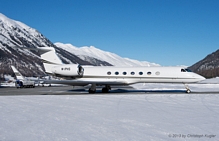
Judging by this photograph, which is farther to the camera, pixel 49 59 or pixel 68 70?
pixel 49 59

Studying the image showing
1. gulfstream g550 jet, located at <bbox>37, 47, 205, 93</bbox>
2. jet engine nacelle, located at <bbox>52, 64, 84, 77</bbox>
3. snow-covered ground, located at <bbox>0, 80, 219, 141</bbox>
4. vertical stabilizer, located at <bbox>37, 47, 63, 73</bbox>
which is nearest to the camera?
snow-covered ground, located at <bbox>0, 80, 219, 141</bbox>

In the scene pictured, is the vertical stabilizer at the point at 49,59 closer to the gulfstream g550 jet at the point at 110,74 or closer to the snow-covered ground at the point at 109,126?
the gulfstream g550 jet at the point at 110,74

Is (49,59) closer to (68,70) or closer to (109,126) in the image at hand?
(68,70)

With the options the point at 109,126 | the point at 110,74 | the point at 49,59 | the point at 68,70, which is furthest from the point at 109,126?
the point at 49,59

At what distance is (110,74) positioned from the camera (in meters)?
22.0

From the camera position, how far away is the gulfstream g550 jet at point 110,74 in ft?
68.0

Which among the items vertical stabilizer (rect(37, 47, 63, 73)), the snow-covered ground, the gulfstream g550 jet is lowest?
the snow-covered ground

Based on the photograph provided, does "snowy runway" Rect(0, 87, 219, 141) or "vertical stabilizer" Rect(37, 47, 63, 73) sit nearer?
"snowy runway" Rect(0, 87, 219, 141)

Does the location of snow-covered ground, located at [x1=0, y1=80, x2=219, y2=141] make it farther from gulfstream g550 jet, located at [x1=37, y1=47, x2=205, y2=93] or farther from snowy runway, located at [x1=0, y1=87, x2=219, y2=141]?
gulfstream g550 jet, located at [x1=37, y1=47, x2=205, y2=93]

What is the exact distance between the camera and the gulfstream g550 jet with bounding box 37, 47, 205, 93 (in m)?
20.7

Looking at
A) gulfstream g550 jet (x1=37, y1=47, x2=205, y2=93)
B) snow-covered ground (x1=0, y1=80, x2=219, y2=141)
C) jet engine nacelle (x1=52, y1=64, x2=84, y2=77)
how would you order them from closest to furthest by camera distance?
snow-covered ground (x1=0, y1=80, x2=219, y2=141) < gulfstream g550 jet (x1=37, y1=47, x2=205, y2=93) < jet engine nacelle (x1=52, y1=64, x2=84, y2=77)

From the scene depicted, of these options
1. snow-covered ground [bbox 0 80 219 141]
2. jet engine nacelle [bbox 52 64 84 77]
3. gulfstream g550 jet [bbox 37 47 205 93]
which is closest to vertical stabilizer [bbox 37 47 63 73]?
gulfstream g550 jet [bbox 37 47 205 93]

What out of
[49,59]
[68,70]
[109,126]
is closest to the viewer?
[109,126]

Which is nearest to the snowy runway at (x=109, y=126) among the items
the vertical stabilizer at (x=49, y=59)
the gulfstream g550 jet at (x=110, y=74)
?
the gulfstream g550 jet at (x=110, y=74)
